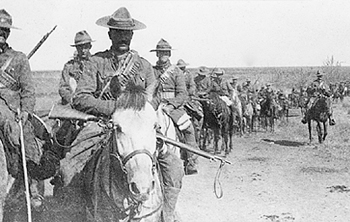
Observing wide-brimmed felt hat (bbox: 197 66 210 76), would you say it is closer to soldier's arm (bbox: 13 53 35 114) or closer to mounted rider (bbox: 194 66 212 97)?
mounted rider (bbox: 194 66 212 97)

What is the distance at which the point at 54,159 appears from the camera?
245 inches

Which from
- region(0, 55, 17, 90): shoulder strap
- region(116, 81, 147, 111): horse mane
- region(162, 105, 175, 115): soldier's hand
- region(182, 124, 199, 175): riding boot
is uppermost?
region(0, 55, 17, 90): shoulder strap

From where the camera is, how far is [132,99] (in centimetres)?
365

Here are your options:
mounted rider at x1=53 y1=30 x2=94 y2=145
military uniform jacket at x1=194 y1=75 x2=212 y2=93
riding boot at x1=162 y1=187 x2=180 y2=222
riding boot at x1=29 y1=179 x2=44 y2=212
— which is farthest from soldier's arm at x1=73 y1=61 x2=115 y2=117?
military uniform jacket at x1=194 y1=75 x2=212 y2=93

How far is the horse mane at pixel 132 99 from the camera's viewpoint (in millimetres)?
3633

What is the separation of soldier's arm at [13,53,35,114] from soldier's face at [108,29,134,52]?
1243 mm

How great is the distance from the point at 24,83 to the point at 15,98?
0.68 ft

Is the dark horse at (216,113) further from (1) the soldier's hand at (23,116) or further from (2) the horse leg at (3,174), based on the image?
Answer: (2) the horse leg at (3,174)

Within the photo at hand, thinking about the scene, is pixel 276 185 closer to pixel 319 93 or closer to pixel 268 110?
pixel 319 93

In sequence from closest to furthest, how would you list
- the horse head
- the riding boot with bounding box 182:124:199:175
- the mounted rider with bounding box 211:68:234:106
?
the horse head
the riding boot with bounding box 182:124:199:175
the mounted rider with bounding box 211:68:234:106

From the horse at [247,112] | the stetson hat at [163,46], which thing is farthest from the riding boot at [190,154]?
the horse at [247,112]

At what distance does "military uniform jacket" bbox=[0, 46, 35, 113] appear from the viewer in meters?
5.48

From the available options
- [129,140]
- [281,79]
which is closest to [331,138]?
[129,140]

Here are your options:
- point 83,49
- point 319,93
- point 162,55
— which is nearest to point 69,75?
point 83,49
